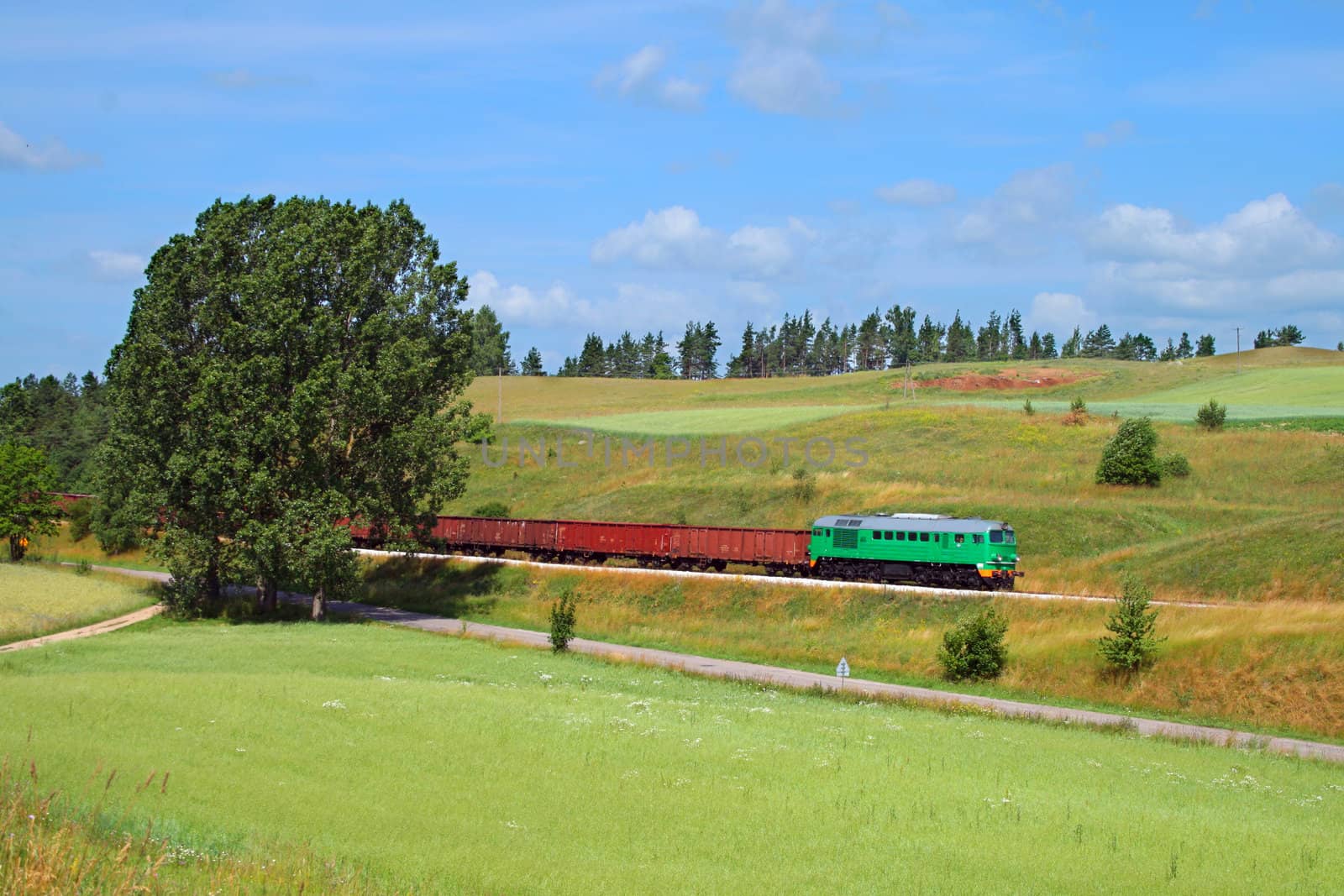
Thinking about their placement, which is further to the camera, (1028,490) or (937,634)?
(1028,490)

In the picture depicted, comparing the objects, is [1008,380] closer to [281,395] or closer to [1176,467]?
[1176,467]

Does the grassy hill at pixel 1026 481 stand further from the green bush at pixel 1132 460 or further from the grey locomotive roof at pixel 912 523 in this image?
the grey locomotive roof at pixel 912 523

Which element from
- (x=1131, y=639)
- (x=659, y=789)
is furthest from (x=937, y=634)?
(x=659, y=789)

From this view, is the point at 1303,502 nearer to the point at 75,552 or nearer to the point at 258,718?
the point at 258,718

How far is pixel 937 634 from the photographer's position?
41094 mm

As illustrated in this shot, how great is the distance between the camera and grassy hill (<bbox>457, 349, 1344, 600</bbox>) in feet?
153

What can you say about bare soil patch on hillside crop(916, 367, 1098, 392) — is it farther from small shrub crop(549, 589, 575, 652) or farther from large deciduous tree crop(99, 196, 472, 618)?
small shrub crop(549, 589, 575, 652)

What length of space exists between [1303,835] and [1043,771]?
476 centimetres

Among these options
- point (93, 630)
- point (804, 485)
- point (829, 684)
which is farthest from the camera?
point (804, 485)

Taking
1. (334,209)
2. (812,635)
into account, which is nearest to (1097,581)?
(812,635)

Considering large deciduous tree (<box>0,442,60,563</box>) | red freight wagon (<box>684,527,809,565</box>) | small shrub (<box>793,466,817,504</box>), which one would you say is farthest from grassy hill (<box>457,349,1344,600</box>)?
large deciduous tree (<box>0,442,60,563</box>)

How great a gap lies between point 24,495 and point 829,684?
62.8m

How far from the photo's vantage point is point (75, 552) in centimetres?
8762

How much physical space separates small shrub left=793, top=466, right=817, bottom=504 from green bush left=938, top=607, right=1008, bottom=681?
28768 millimetres
